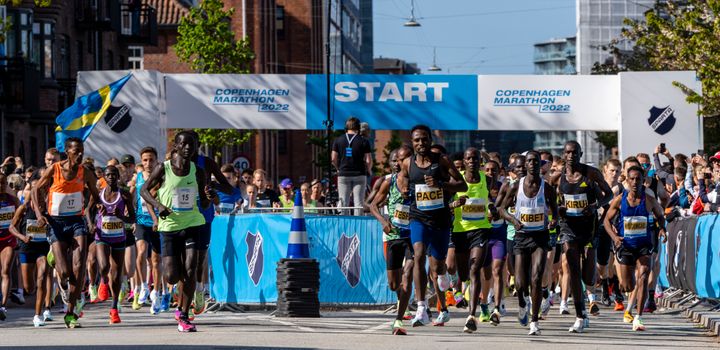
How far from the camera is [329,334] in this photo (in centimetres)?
1477

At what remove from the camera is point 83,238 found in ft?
52.0

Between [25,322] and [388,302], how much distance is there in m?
4.33

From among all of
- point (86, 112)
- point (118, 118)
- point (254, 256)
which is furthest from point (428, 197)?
point (86, 112)

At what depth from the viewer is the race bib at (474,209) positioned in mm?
16516

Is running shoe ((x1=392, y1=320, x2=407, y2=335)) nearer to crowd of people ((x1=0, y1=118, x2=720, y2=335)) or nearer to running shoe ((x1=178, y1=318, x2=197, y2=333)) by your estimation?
crowd of people ((x1=0, y1=118, x2=720, y2=335))

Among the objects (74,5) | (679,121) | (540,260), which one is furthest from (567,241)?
(74,5)

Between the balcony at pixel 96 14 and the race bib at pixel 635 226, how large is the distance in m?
38.8

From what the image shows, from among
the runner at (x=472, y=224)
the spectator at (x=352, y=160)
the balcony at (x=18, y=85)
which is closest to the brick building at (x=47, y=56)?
the balcony at (x=18, y=85)

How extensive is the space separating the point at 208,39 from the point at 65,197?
3989 cm

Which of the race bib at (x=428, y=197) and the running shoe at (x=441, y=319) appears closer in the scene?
the race bib at (x=428, y=197)

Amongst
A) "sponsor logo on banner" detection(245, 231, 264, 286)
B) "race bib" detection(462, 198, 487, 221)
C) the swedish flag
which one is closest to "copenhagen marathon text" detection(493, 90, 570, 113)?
the swedish flag

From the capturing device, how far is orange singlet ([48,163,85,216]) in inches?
625

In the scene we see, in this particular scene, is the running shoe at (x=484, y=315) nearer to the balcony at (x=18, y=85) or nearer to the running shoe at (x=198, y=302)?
the running shoe at (x=198, y=302)

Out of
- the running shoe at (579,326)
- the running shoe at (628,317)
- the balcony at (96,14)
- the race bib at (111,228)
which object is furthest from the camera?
the balcony at (96,14)
